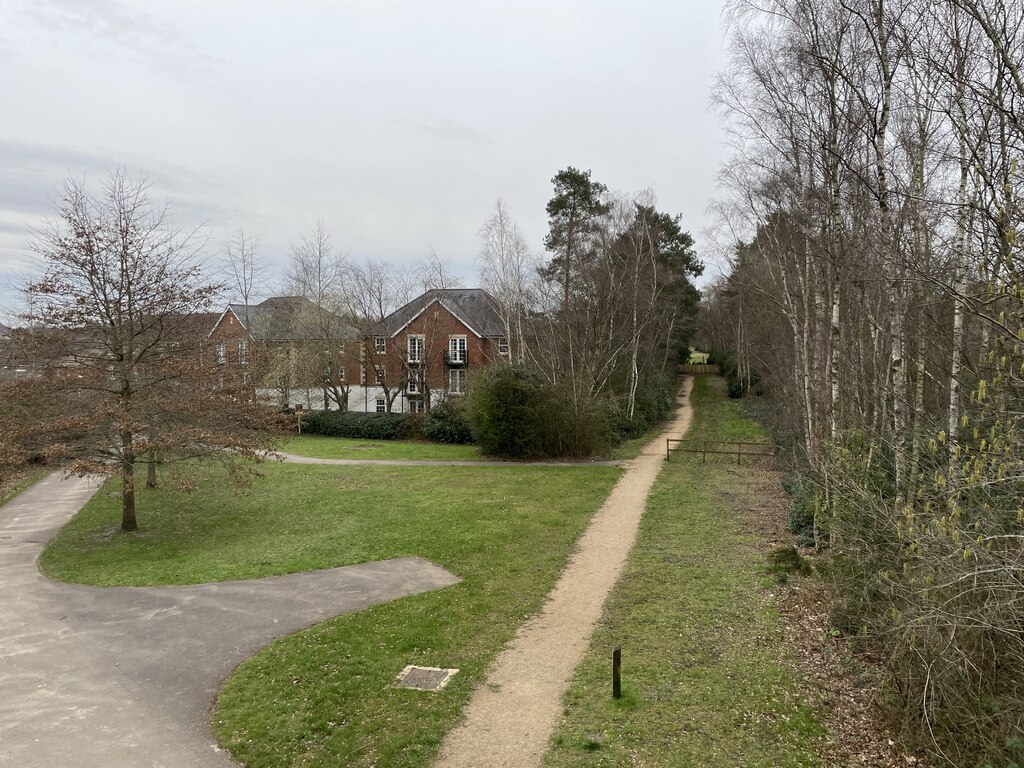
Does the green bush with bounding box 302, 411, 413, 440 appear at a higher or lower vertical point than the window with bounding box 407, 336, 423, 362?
lower

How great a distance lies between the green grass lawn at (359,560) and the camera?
23.9 feet

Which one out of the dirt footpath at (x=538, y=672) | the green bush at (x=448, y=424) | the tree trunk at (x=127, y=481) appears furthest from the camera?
the green bush at (x=448, y=424)

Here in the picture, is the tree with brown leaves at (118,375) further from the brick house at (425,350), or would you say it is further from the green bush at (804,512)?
the brick house at (425,350)

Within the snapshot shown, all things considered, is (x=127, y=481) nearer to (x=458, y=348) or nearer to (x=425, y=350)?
(x=425, y=350)

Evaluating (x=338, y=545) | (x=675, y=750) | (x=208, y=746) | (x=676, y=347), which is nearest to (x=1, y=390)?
(x=338, y=545)

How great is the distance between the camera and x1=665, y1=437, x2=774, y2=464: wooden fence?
26.2m

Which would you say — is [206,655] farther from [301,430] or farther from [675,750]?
[301,430]

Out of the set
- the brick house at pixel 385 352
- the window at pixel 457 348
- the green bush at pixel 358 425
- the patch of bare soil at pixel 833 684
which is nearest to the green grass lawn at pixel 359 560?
the patch of bare soil at pixel 833 684

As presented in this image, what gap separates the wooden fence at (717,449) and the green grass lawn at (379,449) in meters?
9.10

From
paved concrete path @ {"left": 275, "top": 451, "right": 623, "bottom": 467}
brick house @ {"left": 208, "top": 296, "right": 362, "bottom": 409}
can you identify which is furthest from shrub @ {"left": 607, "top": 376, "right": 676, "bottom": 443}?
brick house @ {"left": 208, "top": 296, "right": 362, "bottom": 409}

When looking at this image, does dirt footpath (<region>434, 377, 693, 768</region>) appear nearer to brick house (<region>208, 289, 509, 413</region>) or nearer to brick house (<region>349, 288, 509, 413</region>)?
brick house (<region>208, 289, 509, 413</region>)

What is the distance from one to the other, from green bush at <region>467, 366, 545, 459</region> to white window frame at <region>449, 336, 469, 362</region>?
16.6m

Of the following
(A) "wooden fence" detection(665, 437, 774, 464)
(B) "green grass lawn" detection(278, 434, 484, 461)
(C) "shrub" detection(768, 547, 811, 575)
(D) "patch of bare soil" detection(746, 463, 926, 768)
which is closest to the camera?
(D) "patch of bare soil" detection(746, 463, 926, 768)

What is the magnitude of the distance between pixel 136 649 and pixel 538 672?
239 inches
